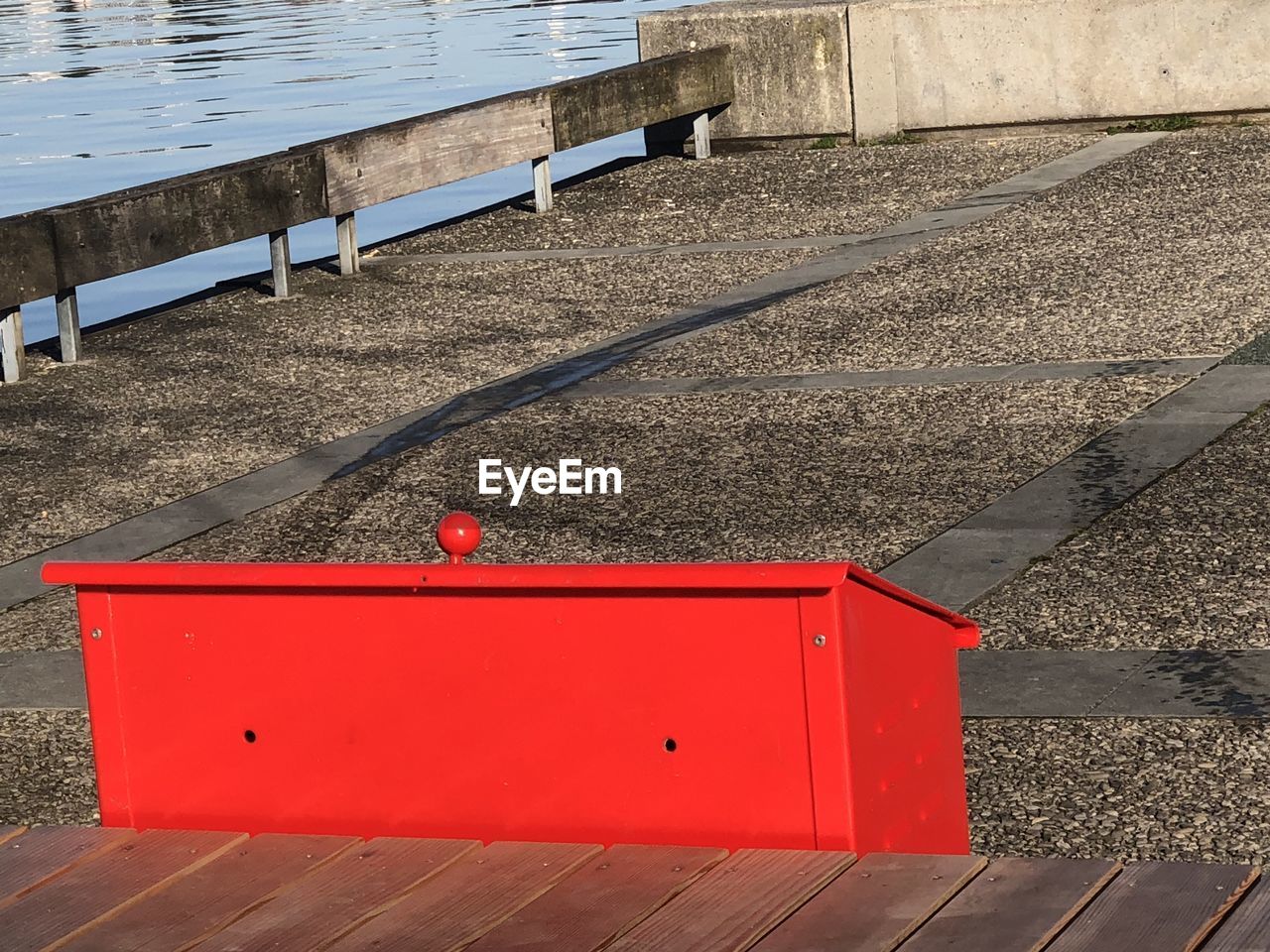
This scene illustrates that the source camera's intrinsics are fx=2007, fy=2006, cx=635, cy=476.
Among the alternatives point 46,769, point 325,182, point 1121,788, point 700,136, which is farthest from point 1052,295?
point 46,769

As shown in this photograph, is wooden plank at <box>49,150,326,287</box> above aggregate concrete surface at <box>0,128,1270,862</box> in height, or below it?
above

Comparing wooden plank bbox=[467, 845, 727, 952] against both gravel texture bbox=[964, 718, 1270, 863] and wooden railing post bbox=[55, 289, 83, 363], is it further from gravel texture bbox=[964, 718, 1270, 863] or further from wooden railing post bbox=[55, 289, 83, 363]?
wooden railing post bbox=[55, 289, 83, 363]

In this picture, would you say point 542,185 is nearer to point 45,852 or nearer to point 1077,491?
point 1077,491

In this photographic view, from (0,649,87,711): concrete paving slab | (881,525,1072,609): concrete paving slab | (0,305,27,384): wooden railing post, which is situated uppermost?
(0,305,27,384): wooden railing post

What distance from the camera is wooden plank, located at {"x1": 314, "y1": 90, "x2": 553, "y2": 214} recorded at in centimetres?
1363

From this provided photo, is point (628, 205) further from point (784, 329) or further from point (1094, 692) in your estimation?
point (1094, 692)

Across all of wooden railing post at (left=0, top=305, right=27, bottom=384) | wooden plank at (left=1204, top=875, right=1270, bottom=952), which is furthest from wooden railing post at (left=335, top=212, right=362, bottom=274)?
wooden plank at (left=1204, top=875, right=1270, bottom=952)

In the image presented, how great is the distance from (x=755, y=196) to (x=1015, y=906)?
1272cm

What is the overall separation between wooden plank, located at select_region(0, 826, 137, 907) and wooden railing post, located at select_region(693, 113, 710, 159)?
14.4 meters

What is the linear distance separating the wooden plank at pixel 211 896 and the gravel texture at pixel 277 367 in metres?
4.39

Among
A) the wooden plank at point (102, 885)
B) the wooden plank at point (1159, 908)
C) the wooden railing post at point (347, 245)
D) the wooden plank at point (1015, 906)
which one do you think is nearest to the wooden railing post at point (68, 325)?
the wooden railing post at point (347, 245)

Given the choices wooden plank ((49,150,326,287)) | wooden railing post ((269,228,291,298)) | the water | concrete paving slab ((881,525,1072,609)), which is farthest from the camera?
the water

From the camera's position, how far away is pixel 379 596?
3.87 metres

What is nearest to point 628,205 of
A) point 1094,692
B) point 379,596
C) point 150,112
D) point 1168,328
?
point 1168,328
